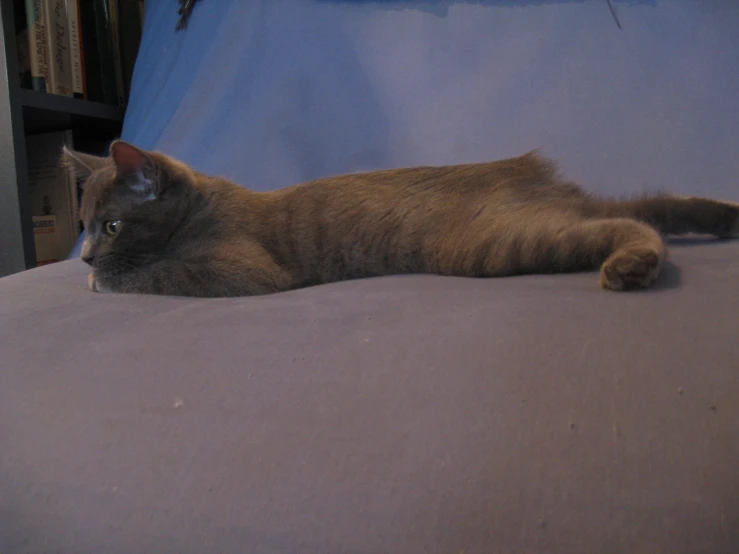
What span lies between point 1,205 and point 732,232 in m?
2.12

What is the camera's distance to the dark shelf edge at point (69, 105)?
1869 millimetres

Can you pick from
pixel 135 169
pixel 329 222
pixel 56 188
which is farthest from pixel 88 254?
pixel 56 188

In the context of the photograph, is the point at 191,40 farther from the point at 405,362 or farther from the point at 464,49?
the point at 405,362

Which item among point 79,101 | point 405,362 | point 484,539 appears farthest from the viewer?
point 79,101

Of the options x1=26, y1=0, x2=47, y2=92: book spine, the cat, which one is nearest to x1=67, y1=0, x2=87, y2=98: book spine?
x1=26, y1=0, x2=47, y2=92: book spine

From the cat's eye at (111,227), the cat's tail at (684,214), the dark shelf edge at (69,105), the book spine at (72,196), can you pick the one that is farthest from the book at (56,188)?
the cat's tail at (684,214)

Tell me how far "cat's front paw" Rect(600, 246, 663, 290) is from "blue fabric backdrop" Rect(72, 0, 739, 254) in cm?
82

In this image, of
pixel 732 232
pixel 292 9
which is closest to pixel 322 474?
pixel 732 232

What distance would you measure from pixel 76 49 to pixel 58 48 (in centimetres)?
8

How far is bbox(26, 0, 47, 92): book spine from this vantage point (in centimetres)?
198

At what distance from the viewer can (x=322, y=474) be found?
0.44 m

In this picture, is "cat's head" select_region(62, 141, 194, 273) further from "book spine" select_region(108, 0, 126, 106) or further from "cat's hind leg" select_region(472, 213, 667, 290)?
"book spine" select_region(108, 0, 126, 106)

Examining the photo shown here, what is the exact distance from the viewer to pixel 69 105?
6.67 ft

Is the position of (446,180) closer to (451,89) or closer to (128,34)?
(451,89)
